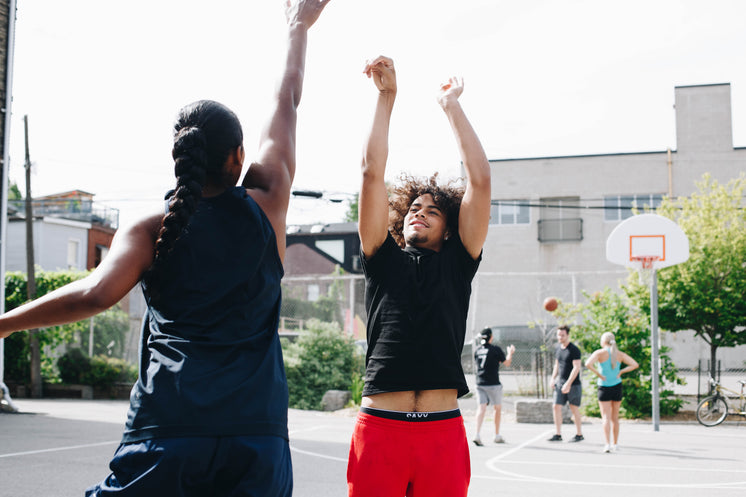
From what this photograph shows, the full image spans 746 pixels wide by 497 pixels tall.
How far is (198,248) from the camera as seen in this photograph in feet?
6.53

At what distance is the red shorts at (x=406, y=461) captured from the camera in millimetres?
3010

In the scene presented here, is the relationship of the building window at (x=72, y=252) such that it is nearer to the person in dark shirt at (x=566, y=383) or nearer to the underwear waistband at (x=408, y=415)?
the person in dark shirt at (x=566, y=383)

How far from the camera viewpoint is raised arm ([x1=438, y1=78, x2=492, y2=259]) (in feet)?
10.9

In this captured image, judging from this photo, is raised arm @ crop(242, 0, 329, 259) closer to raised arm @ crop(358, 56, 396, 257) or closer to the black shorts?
raised arm @ crop(358, 56, 396, 257)

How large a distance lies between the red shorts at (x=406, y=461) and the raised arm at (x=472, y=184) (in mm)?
862

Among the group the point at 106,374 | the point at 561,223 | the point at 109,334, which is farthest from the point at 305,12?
the point at 561,223

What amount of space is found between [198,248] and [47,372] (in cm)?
2118

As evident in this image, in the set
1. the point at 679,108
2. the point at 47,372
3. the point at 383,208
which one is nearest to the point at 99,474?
the point at 383,208

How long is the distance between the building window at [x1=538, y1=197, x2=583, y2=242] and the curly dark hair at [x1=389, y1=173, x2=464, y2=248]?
95.5ft

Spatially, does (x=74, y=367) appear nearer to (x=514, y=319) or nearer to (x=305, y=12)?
(x=514, y=319)

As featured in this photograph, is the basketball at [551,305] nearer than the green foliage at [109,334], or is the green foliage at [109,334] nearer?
the basketball at [551,305]

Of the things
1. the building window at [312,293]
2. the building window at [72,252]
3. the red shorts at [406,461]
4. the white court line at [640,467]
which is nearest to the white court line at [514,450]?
the white court line at [640,467]

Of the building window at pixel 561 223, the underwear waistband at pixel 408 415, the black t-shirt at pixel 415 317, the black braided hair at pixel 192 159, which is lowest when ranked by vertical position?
the underwear waistband at pixel 408 415

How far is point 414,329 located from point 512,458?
7.60 m
